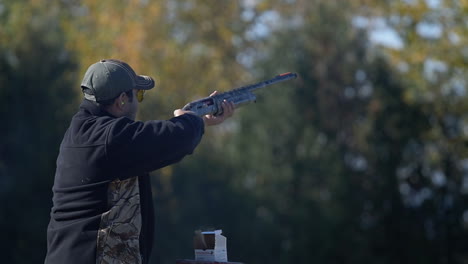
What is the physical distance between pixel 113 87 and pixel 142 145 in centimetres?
43

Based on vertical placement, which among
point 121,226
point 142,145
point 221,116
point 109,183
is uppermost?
point 221,116

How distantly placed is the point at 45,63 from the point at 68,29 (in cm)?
1308

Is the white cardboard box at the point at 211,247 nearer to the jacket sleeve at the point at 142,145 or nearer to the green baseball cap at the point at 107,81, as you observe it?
the jacket sleeve at the point at 142,145

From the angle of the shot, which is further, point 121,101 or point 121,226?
point 121,101

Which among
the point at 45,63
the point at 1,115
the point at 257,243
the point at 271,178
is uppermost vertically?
the point at 45,63

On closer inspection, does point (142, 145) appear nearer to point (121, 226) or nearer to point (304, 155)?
point (121, 226)

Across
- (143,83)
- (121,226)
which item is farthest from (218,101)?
(121,226)

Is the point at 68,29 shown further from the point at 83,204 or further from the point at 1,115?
the point at 83,204

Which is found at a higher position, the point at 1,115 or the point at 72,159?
the point at 1,115

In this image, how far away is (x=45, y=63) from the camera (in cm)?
1706

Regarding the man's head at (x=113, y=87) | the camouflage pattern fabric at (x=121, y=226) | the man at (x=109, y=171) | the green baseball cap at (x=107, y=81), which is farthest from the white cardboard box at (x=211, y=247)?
the green baseball cap at (x=107, y=81)

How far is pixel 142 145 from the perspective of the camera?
3.95 m

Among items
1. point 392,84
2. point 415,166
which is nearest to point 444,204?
point 415,166

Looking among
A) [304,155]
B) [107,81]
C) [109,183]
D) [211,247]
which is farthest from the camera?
[304,155]
